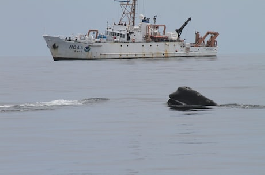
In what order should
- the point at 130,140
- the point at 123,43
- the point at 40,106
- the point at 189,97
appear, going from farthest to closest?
the point at 123,43 < the point at 40,106 < the point at 189,97 < the point at 130,140

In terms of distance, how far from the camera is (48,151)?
68.5 feet

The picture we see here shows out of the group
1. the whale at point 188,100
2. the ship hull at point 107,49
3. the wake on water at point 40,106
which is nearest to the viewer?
the whale at point 188,100

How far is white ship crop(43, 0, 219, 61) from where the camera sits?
436 feet

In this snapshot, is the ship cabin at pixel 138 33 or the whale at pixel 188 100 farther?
the ship cabin at pixel 138 33

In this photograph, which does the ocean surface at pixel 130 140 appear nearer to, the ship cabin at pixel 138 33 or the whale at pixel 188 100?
the whale at pixel 188 100

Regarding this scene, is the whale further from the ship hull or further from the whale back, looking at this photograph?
the ship hull

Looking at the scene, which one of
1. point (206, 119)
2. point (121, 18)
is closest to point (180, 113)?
point (206, 119)

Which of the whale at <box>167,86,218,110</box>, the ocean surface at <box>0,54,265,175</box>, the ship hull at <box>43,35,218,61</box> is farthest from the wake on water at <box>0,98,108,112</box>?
the ship hull at <box>43,35,218,61</box>

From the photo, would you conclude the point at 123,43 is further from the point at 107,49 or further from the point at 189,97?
the point at 189,97

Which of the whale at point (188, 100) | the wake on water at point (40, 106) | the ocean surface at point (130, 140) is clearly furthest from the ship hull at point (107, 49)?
the whale at point (188, 100)

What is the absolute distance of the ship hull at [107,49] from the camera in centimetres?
13275

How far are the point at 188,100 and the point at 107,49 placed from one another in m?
101

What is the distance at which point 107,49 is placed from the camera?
13438 cm

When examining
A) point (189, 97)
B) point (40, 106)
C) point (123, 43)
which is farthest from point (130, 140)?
point (123, 43)
